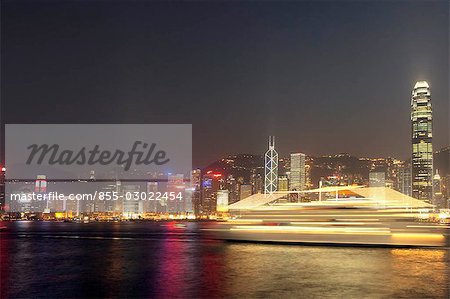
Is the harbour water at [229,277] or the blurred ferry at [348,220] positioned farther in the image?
the blurred ferry at [348,220]

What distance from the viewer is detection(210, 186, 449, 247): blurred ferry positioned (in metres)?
23.8

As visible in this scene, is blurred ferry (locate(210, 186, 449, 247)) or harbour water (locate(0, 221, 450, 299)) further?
blurred ferry (locate(210, 186, 449, 247))

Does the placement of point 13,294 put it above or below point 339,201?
below

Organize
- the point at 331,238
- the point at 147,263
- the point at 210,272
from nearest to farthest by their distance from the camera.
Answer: the point at 210,272 → the point at 147,263 → the point at 331,238

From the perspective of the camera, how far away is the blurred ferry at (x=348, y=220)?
23828mm

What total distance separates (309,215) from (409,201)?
16.1ft

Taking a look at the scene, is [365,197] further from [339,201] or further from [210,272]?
[210,272]

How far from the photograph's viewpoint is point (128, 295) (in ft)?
36.4

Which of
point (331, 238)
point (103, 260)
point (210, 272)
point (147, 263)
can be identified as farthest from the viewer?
point (331, 238)

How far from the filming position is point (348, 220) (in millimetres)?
24172

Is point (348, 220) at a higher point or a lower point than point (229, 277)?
higher

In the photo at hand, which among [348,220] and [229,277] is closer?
[229,277]

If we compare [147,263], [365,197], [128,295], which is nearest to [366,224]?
[365,197]

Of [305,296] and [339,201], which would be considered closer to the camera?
[305,296]
